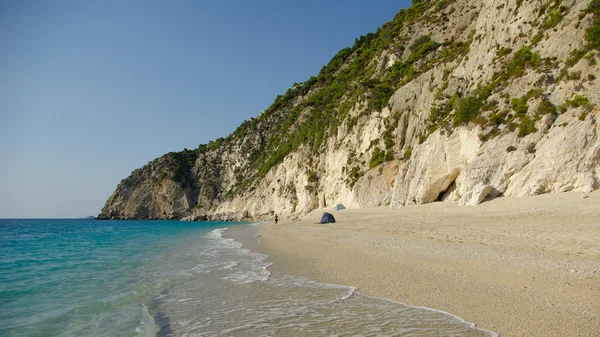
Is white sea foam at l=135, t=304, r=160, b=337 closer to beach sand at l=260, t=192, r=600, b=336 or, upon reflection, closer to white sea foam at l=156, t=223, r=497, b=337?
white sea foam at l=156, t=223, r=497, b=337

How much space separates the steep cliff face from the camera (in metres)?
17.7

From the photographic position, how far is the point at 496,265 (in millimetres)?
7691

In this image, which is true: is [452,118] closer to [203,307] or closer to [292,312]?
[292,312]

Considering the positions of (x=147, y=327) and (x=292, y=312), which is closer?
(x=147, y=327)

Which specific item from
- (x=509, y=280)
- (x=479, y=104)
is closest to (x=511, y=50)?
(x=479, y=104)

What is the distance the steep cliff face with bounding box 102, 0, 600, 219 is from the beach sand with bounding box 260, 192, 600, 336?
3.52m

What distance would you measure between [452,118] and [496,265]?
20.5 m

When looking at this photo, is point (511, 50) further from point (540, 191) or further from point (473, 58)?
point (540, 191)

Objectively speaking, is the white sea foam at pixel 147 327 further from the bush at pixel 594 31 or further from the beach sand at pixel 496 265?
the bush at pixel 594 31

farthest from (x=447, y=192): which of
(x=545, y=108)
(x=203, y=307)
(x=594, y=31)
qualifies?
(x=203, y=307)

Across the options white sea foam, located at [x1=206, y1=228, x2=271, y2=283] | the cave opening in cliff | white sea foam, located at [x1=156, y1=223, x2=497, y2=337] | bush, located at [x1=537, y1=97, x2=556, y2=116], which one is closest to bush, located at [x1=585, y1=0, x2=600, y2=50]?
bush, located at [x1=537, y1=97, x2=556, y2=116]

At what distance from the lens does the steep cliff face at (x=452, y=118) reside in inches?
698

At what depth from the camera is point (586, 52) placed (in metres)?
18.9

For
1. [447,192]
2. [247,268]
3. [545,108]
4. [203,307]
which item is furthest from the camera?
[447,192]
